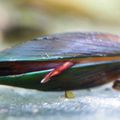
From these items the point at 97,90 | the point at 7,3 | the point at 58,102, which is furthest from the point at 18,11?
the point at 58,102

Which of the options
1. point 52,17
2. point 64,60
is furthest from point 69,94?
point 52,17

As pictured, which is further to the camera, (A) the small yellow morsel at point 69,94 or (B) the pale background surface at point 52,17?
(B) the pale background surface at point 52,17

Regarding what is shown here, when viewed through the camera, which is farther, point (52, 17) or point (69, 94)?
point (52, 17)

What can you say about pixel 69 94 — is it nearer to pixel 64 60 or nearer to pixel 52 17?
pixel 64 60

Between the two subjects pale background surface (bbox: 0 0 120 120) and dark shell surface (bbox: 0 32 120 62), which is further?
pale background surface (bbox: 0 0 120 120)

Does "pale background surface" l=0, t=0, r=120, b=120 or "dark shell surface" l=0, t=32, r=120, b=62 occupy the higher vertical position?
"dark shell surface" l=0, t=32, r=120, b=62

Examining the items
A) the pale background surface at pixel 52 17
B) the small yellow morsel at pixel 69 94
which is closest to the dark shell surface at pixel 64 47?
the small yellow morsel at pixel 69 94

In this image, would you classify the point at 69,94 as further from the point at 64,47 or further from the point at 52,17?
the point at 52,17

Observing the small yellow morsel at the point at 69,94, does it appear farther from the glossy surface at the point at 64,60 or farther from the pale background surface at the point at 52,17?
the pale background surface at the point at 52,17

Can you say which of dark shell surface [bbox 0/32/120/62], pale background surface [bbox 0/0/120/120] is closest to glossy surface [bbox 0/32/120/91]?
dark shell surface [bbox 0/32/120/62]

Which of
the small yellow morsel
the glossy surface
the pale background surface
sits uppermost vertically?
the glossy surface

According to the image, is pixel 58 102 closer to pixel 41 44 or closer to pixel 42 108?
pixel 42 108

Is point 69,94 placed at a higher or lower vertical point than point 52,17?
higher

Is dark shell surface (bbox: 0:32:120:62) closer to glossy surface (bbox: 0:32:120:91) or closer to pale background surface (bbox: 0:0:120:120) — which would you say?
glossy surface (bbox: 0:32:120:91)
